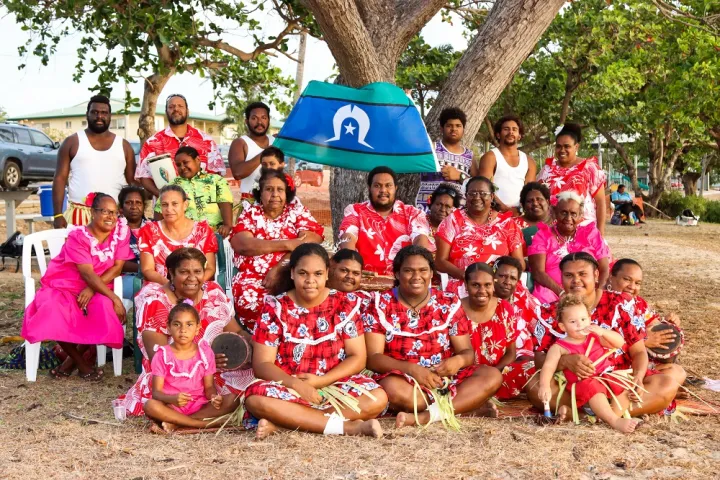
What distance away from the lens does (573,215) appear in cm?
546

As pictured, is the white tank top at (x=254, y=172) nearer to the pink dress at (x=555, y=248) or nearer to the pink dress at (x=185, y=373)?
the pink dress at (x=185, y=373)

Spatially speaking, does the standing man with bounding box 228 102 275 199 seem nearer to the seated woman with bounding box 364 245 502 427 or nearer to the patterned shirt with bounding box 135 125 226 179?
the patterned shirt with bounding box 135 125 226 179

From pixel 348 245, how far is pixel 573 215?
1585mm

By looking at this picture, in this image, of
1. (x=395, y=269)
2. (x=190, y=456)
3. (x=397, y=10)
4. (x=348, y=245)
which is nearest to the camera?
(x=190, y=456)

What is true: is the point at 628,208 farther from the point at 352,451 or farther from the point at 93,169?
the point at 352,451

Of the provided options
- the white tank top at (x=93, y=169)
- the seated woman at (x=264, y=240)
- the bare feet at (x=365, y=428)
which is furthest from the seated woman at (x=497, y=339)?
the white tank top at (x=93, y=169)

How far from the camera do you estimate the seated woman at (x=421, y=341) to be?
4.44m

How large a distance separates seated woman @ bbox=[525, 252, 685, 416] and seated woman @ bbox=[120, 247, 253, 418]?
5.81 ft

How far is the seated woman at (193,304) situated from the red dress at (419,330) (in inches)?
34.1

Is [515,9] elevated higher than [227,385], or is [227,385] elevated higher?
[515,9]

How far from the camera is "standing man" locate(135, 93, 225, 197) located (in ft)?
20.6

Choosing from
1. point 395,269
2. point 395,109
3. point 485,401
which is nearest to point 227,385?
point 395,269

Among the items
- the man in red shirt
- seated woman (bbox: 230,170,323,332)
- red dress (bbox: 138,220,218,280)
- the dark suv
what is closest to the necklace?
the man in red shirt

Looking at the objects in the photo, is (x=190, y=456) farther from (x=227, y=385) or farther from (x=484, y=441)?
(x=484, y=441)
